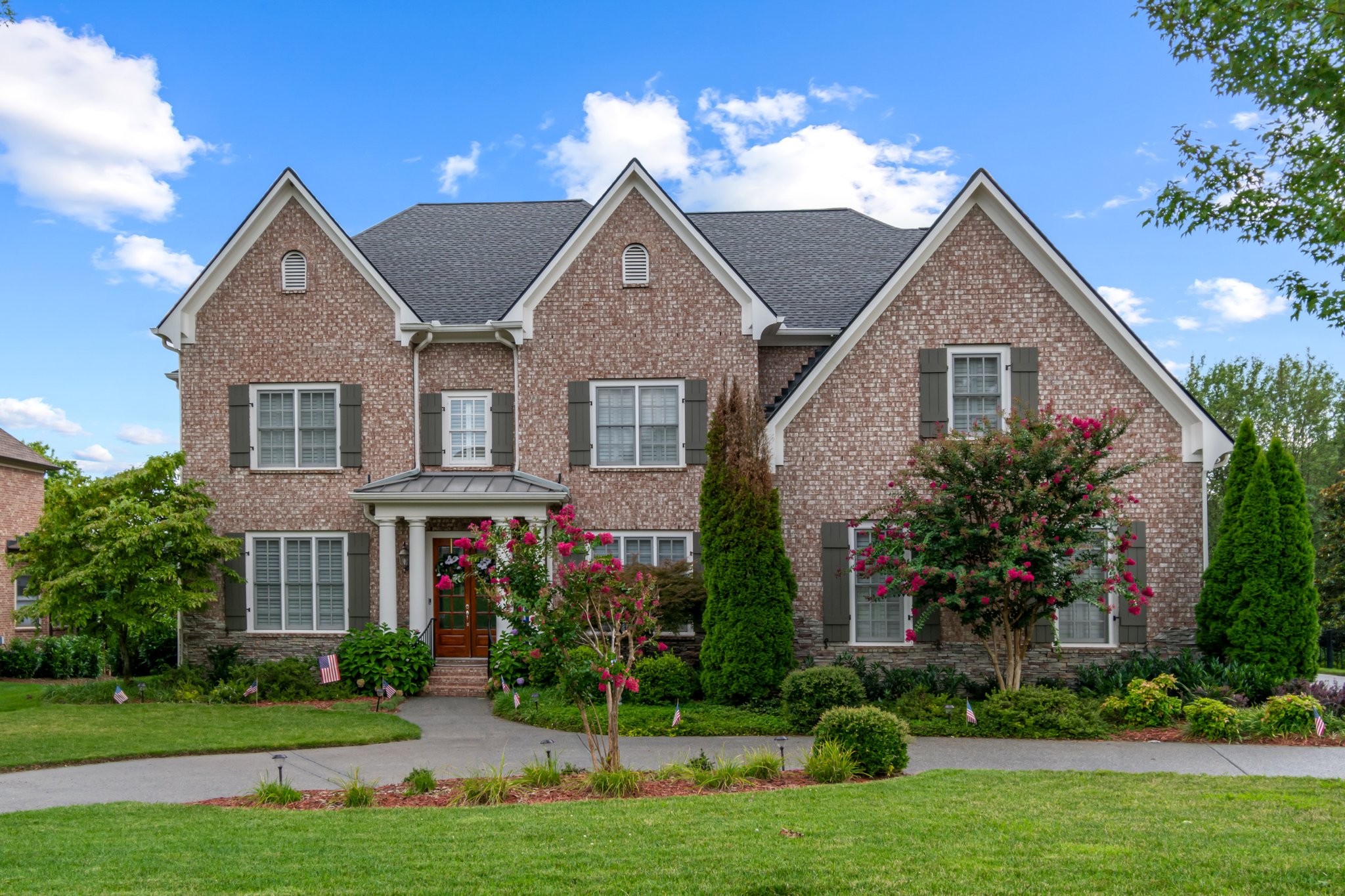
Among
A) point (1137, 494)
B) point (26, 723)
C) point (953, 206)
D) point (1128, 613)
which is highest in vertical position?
point (953, 206)

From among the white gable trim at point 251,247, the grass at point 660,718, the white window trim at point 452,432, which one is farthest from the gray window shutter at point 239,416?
the grass at point 660,718

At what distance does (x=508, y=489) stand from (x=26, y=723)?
25.4 feet

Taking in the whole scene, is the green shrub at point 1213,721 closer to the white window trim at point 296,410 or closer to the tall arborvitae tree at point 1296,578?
the tall arborvitae tree at point 1296,578

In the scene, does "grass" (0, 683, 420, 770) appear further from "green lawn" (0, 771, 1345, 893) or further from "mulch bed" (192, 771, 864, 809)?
"green lawn" (0, 771, 1345, 893)

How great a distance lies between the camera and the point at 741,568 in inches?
545

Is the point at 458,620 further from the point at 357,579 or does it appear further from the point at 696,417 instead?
the point at 696,417

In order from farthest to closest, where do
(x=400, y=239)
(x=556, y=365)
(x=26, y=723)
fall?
(x=400, y=239) < (x=556, y=365) < (x=26, y=723)

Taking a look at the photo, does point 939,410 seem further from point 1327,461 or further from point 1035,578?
point 1327,461

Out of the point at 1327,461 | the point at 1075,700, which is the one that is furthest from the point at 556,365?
the point at 1327,461

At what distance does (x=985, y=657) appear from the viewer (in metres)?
15.6

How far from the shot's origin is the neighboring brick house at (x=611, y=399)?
51.5ft

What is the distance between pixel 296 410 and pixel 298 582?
10.5ft

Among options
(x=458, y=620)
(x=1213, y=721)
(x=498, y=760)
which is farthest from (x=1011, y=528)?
(x=458, y=620)

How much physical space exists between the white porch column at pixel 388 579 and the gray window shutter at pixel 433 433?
4.39ft
